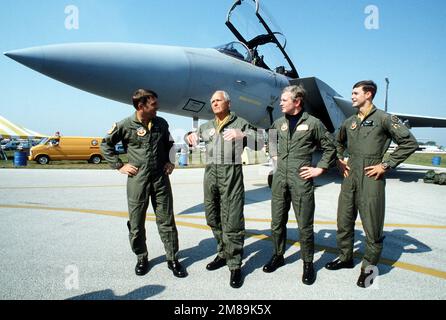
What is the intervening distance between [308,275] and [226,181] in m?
1.18

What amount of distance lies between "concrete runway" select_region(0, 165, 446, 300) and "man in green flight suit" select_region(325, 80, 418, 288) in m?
0.22

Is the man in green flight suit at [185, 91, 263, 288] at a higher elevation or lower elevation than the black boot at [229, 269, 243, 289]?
higher

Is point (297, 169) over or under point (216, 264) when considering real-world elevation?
over

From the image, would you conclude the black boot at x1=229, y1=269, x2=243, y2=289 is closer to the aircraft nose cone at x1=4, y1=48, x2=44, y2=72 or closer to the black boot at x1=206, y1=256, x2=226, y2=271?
the black boot at x1=206, y1=256, x2=226, y2=271

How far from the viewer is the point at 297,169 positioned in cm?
272

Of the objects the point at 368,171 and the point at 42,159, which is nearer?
the point at 368,171

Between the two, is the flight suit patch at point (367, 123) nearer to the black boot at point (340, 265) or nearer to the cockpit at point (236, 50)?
the black boot at point (340, 265)

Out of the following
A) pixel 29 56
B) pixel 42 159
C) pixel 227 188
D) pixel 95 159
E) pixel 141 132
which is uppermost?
pixel 29 56

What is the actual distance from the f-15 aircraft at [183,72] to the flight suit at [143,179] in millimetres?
1686

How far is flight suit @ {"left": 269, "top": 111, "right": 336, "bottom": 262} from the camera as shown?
8.75ft

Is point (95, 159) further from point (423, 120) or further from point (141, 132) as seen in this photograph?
point (423, 120)

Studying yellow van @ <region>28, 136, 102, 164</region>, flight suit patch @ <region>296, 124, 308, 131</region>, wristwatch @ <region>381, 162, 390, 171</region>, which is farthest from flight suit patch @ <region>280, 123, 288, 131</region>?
yellow van @ <region>28, 136, 102, 164</region>

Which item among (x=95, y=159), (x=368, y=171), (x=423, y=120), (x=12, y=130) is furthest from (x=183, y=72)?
(x=12, y=130)
